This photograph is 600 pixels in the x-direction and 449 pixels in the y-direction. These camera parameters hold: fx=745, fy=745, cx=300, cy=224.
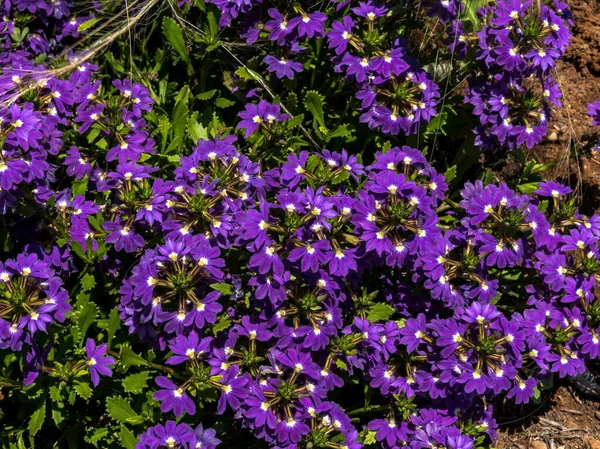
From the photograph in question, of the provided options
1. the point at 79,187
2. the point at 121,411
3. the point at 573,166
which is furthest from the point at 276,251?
the point at 573,166

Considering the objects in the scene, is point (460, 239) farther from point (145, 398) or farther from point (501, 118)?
point (145, 398)

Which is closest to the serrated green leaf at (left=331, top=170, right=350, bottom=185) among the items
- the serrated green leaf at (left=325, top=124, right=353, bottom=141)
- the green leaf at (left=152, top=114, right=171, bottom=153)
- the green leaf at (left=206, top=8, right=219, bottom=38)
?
the serrated green leaf at (left=325, top=124, right=353, bottom=141)

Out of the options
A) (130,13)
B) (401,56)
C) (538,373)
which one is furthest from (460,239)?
(130,13)

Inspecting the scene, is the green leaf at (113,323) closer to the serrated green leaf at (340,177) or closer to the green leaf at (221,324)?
the green leaf at (221,324)

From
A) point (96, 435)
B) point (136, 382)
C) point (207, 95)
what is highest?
point (207, 95)

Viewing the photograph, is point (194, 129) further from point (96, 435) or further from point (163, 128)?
point (96, 435)

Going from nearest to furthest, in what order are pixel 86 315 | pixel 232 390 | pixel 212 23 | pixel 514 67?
pixel 232 390
pixel 86 315
pixel 514 67
pixel 212 23

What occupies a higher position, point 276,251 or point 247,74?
point 247,74
